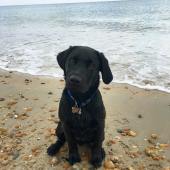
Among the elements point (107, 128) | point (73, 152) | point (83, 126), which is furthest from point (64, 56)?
point (107, 128)

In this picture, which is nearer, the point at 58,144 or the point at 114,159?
the point at 114,159

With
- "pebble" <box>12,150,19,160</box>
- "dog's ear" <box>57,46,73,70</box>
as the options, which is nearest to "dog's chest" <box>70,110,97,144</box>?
"dog's ear" <box>57,46,73,70</box>

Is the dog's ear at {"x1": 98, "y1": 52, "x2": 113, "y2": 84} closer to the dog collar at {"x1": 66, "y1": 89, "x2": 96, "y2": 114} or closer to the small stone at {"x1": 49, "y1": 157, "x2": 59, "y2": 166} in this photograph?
the dog collar at {"x1": 66, "y1": 89, "x2": 96, "y2": 114}

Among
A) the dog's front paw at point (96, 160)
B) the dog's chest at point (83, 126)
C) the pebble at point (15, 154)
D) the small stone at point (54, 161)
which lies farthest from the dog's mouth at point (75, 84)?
the pebble at point (15, 154)

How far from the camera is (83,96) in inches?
153

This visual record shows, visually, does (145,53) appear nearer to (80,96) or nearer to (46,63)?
(46,63)

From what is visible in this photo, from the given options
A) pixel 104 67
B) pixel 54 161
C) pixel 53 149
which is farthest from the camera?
pixel 53 149

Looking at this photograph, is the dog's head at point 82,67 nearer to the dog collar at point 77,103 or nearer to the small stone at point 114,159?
the dog collar at point 77,103

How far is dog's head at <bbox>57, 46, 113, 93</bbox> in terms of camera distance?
361cm

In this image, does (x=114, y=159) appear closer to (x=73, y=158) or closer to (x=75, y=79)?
(x=73, y=158)

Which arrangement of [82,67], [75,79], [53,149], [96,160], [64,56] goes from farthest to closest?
[53,149] < [96,160] < [64,56] < [82,67] < [75,79]

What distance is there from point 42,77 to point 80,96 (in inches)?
190

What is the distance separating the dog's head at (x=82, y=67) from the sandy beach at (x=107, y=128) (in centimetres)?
113

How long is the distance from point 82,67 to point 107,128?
1.70 m
